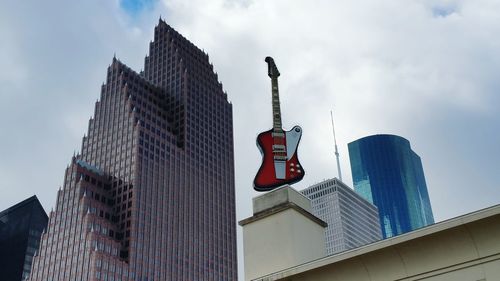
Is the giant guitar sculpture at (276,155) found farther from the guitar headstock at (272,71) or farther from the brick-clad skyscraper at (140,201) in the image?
the brick-clad skyscraper at (140,201)

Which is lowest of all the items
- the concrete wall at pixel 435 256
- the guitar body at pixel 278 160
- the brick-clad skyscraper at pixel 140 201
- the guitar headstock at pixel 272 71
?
the concrete wall at pixel 435 256

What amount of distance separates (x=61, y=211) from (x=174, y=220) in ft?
102

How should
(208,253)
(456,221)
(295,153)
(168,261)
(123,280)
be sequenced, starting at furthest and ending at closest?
(208,253) < (168,261) < (123,280) < (295,153) < (456,221)

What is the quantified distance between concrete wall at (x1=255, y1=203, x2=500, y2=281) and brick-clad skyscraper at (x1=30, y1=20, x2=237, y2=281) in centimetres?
13309

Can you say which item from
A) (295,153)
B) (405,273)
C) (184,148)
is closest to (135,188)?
(184,148)

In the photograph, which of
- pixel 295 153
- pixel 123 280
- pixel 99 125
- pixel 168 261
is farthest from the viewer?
pixel 99 125

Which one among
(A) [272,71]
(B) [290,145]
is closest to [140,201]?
(A) [272,71]

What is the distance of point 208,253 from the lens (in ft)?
589

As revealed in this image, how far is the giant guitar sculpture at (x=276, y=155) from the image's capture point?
109ft

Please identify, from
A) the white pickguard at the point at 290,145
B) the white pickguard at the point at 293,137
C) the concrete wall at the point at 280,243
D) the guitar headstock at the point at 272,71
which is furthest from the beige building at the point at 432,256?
the guitar headstock at the point at 272,71

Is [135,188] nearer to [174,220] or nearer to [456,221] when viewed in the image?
[174,220]

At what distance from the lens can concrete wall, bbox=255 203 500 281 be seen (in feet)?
66.6

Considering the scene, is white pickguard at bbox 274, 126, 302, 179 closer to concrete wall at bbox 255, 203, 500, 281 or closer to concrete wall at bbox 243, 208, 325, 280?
concrete wall at bbox 243, 208, 325, 280

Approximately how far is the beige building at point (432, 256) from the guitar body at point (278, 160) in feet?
29.8
